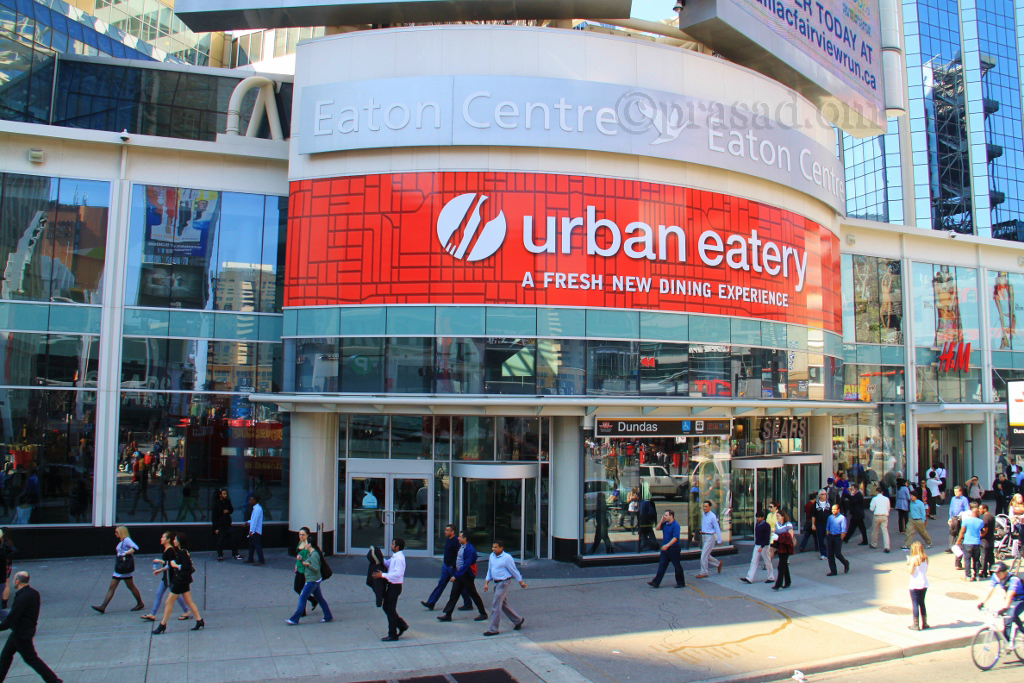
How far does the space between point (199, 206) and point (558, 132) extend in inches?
380

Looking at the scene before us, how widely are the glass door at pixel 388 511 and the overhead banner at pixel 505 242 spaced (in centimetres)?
447

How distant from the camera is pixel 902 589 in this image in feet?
48.5

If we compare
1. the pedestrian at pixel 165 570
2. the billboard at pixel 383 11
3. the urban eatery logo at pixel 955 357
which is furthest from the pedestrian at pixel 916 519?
the pedestrian at pixel 165 570

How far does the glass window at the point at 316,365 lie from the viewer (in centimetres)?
1728

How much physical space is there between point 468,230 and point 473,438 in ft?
16.3

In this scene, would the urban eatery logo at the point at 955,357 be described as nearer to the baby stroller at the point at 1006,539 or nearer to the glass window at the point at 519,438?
the baby stroller at the point at 1006,539

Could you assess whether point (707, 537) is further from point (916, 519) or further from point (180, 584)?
point (180, 584)

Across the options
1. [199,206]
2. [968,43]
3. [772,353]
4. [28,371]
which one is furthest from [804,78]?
[968,43]

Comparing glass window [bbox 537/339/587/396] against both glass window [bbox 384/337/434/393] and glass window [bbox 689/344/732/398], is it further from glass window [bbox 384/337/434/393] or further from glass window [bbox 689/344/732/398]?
glass window [bbox 689/344/732/398]

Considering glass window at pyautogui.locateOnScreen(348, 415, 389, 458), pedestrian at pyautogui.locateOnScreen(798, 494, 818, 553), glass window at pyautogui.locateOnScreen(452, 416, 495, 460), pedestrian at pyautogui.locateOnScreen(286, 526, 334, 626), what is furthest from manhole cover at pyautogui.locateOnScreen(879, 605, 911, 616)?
glass window at pyautogui.locateOnScreen(348, 415, 389, 458)

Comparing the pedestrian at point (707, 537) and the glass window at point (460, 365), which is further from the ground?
the glass window at point (460, 365)

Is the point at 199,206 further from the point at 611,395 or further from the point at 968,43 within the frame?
the point at 968,43

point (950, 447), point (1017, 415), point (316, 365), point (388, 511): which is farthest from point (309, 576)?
point (950, 447)

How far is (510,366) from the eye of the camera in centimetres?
1680
